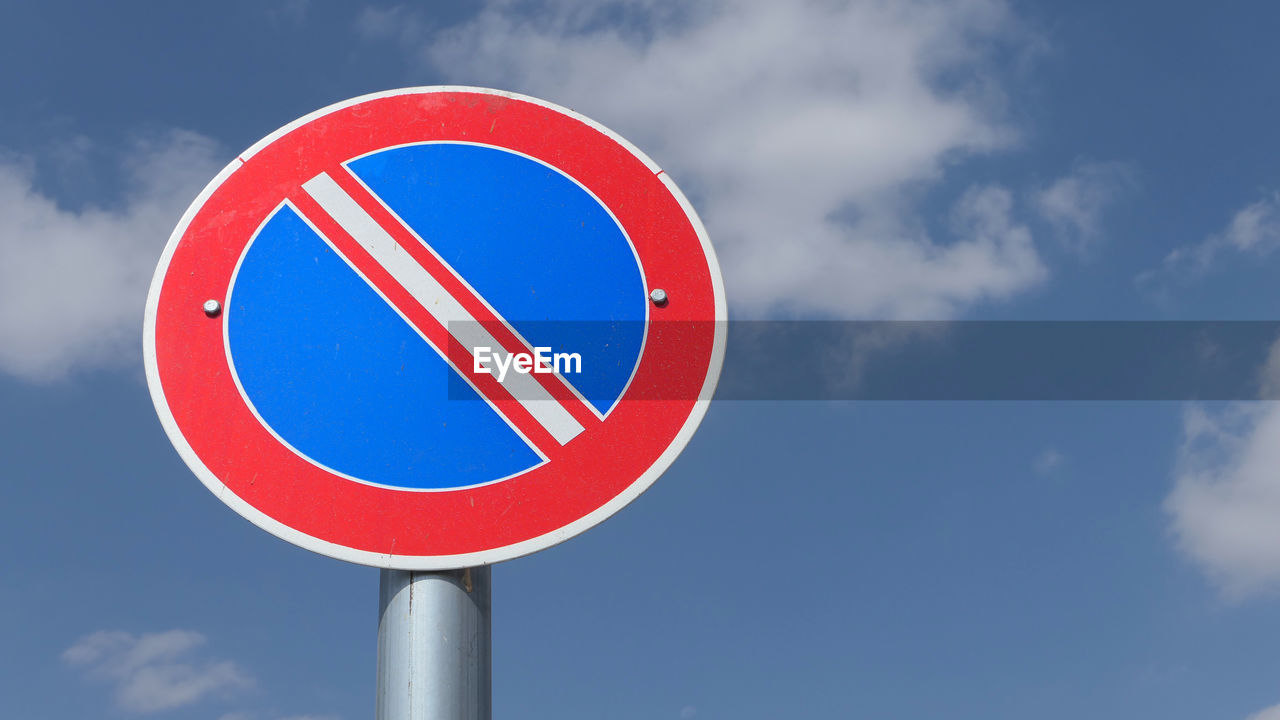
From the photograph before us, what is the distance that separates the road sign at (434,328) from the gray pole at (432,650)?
0.22 feet

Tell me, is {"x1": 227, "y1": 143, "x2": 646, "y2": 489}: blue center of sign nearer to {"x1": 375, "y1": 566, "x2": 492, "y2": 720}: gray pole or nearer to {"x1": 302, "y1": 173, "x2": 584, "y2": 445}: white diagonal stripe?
{"x1": 302, "y1": 173, "x2": 584, "y2": 445}: white diagonal stripe

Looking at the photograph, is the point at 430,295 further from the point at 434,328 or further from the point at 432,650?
the point at 432,650

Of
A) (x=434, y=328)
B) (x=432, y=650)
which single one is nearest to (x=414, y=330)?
(x=434, y=328)

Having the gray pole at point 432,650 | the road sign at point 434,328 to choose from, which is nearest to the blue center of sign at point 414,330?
the road sign at point 434,328

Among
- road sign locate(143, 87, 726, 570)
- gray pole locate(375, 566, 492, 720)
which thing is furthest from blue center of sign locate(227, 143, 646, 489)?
gray pole locate(375, 566, 492, 720)

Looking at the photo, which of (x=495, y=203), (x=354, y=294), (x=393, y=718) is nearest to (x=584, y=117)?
(x=495, y=203)

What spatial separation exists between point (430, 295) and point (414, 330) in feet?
0.20

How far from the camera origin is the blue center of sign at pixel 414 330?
1745 mm

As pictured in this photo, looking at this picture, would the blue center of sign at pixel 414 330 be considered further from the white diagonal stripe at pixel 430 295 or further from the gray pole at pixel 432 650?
the gray pole at pixel 432 650

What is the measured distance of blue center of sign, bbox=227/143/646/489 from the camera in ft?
5.73

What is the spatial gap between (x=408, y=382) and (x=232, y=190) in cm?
48

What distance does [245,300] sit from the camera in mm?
1848

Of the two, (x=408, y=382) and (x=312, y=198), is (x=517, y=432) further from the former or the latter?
(x=312, y=198)

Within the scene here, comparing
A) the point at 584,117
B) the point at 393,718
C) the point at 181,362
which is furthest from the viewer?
the point at 584,117
